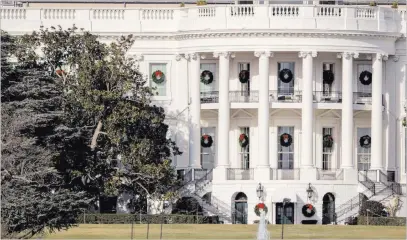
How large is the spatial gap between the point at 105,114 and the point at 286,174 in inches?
615

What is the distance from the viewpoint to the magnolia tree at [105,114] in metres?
111

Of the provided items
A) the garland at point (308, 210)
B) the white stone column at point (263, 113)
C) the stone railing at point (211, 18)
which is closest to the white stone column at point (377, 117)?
the stone railing at point (211, 18)

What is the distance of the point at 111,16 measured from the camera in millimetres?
128625

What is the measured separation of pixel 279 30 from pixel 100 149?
16236 millimetres

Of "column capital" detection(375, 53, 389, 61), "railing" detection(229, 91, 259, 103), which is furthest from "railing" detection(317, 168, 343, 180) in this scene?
"column capital" detection(375, 53, 389, 61)

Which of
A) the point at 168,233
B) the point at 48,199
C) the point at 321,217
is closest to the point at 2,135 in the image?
the point at 48,199

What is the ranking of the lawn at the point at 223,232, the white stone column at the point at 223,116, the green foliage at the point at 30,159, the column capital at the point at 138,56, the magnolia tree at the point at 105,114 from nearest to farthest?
the green foliage at the point at 30,159 → the lawn at the point at 223,232 → the magnolia tree at the point at 105,114 → the white stone column at the point at 223,116 → the column capital at the point at 138,56

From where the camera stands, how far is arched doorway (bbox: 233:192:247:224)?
124m

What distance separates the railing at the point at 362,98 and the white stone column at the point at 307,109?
10.9 feet

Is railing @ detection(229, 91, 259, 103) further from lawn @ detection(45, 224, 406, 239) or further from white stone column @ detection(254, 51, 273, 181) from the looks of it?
lawn @ detection(45, 224, 406, 239)

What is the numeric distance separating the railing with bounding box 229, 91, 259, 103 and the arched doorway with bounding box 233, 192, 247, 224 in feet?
17.0

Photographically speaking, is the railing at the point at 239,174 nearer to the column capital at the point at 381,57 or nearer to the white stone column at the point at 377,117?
the white stone column at the point at 377,117

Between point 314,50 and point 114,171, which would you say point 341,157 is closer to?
point 314,50

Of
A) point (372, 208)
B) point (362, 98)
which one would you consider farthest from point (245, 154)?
point (372, 208)
